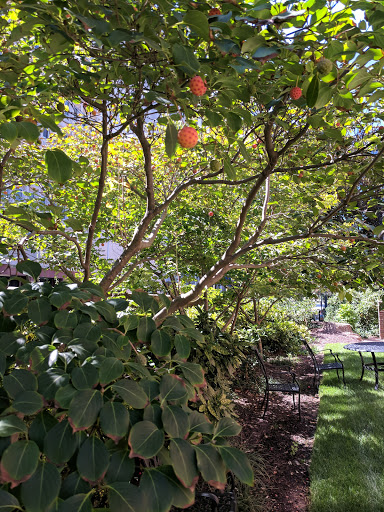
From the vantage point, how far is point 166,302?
1511 mm

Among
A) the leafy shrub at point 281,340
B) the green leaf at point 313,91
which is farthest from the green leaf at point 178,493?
the leafy shrub at point 281,340

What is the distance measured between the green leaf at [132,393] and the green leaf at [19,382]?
0.22 m

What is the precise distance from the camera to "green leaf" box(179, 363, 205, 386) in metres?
1.23

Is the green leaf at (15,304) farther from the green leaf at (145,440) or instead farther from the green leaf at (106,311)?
the green leaf at (145,440)

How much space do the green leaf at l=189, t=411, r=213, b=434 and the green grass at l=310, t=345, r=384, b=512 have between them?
297 cm

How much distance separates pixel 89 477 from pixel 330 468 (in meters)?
3.99

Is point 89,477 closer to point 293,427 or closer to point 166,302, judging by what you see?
point 166,302

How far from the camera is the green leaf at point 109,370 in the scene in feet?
3.30

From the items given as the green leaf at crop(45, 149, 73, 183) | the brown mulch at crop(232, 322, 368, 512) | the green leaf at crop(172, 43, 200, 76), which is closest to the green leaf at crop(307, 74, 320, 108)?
the green leaf at crop(172, 43, 200, 76)

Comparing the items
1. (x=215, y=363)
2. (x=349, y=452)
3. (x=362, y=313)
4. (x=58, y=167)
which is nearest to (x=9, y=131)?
(x=58, y=167)

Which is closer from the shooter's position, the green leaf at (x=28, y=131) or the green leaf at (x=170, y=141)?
the green leaf at (x=28, y=131)

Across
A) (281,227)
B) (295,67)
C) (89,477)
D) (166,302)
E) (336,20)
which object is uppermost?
(336,20)

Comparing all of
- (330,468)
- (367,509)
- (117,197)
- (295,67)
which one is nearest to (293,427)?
(330,468)

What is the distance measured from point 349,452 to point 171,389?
4.18 metres
